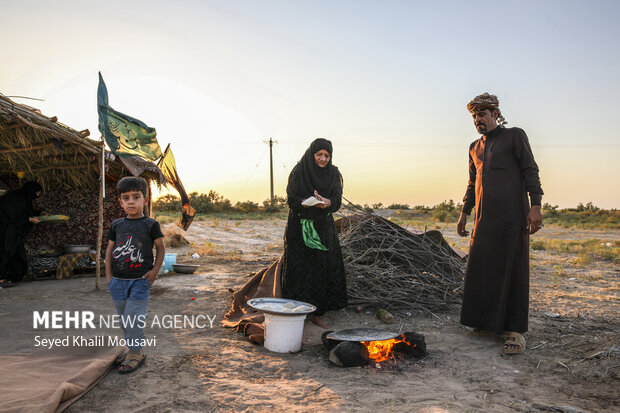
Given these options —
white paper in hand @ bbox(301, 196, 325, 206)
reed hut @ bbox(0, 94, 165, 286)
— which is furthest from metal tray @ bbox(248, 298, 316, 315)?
reed hut @ bbox(0, 94, 165, 286)

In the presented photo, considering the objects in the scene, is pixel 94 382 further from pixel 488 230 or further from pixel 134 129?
pixel 134 129

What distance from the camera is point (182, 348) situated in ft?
11.8

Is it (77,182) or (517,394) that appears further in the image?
(77,182)

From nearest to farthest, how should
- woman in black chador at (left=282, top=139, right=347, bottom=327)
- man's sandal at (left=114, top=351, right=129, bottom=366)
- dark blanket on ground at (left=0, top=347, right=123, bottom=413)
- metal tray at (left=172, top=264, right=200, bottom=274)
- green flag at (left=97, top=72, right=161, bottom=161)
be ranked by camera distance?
dark blanket on ground at (left=0, top=347, right=123, bottom=413) → man's sandal at (left=114, top=351, right=129, bottom=366) → woman in black chador at (left=282, top=139, right=347, bottom=327) → green flag at (left=97, top=72, right=161, bottom=161) → metal tray at (left=172, top=264, right=200, bottom=274)

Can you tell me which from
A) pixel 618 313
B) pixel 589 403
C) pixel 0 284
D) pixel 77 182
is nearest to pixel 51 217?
pixel 77 182

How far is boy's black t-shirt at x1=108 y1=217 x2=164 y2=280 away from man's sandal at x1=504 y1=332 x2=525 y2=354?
116 inches

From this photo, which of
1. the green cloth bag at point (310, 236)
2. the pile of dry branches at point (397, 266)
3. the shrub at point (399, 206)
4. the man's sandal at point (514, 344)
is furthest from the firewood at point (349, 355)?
the shrub at point (399, 206)

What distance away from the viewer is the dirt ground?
2529 mm

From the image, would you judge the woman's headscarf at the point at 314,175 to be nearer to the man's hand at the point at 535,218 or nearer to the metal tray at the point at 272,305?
the metal tray at the point at 272,305

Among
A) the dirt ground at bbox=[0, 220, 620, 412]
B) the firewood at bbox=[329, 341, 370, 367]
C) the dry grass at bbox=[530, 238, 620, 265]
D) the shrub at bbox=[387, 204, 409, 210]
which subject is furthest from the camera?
the shrub at bbox=[387, 204, 409, 210]

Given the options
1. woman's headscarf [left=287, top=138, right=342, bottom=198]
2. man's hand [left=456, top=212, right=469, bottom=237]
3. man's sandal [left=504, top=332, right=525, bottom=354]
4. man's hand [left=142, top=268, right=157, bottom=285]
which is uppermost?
woman's headscarf [left=287, top=138, right=342, bottom=198]

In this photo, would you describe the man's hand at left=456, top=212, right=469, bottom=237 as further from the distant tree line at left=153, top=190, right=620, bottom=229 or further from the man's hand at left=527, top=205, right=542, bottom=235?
the distant tree line at left=153, top=190, right=620, bottom=229

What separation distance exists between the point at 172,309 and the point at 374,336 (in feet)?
9.38

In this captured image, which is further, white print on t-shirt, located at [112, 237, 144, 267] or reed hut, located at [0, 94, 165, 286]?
reed hut, located at [0, 94, 165, 286]
